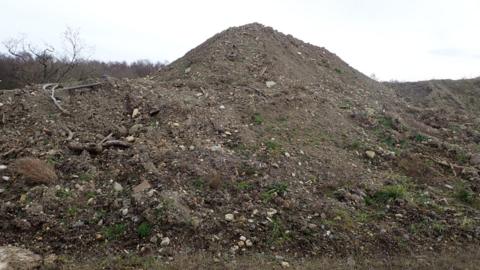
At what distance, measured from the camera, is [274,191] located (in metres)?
4.82

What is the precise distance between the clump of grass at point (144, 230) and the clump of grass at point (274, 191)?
55.5 inches

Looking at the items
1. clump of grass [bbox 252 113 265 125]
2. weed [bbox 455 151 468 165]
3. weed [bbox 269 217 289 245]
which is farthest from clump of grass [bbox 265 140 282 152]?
weed [bbox 455 151 468 165]

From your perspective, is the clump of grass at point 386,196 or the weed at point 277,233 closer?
the weed at point 277,233

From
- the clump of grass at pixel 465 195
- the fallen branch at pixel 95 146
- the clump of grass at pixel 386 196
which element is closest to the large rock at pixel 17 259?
the fallen branch at pixel 95 146

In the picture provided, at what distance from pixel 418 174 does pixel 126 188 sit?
4276 mm

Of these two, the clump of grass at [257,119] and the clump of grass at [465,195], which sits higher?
the clump of grass at [257,119]

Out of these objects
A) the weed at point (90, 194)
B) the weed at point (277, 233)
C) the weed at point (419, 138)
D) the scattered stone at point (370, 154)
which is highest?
the weed at point (419, 138)

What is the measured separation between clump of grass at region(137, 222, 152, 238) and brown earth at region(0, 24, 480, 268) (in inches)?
0.5

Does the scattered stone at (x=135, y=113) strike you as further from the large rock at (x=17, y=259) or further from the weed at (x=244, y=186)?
the large rock at (x=17, y=259)

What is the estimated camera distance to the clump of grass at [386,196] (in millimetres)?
4941

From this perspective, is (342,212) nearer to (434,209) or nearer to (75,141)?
(434,209)

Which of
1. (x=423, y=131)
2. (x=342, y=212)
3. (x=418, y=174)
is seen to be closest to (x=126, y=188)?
(x=342, y=212)

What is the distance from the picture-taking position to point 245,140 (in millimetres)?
5980

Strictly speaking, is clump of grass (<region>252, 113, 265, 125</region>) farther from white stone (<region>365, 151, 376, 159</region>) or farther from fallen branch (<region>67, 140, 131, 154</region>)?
fallen branch (<region>67, 140, 131, 154</region>)
